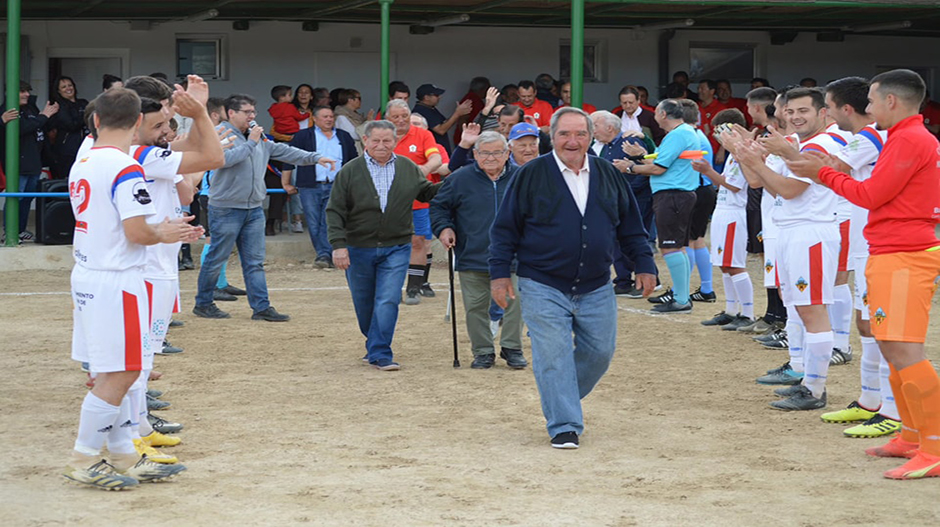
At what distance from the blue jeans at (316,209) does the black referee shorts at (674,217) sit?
14.9 feet

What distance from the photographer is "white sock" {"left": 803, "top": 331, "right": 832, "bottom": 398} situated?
7227 mm

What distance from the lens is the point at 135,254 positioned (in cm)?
537

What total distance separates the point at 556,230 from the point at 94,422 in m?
2.45

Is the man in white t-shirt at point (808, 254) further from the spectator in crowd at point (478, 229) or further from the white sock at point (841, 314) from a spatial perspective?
the spectator in crowd at point (478, 229)

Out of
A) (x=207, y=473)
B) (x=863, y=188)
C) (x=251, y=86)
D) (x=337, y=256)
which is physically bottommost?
(x=207, y=473)

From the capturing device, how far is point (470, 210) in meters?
8.62

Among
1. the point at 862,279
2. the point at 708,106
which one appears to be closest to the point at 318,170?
the point at 708,106

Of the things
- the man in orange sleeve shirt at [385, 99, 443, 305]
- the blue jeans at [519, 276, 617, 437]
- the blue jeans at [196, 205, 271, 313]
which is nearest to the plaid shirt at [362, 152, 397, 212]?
the blue jeans at [196, 205, 271, 313]

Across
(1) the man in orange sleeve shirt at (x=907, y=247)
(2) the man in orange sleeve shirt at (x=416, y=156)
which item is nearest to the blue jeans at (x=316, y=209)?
(2) the man in orange sleeve shirt at (x=416, y=156)

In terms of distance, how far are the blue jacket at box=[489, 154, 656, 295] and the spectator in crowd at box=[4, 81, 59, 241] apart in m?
9.88

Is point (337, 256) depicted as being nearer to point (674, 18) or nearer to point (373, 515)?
point (373, 515)

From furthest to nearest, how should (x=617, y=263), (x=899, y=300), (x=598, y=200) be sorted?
(x=617, y=263)
(x=598, y=200)
(x=899, y=300)

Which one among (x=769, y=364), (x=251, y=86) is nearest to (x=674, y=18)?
(x=251, y=86)

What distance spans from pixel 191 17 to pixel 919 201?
13218 millimetres
